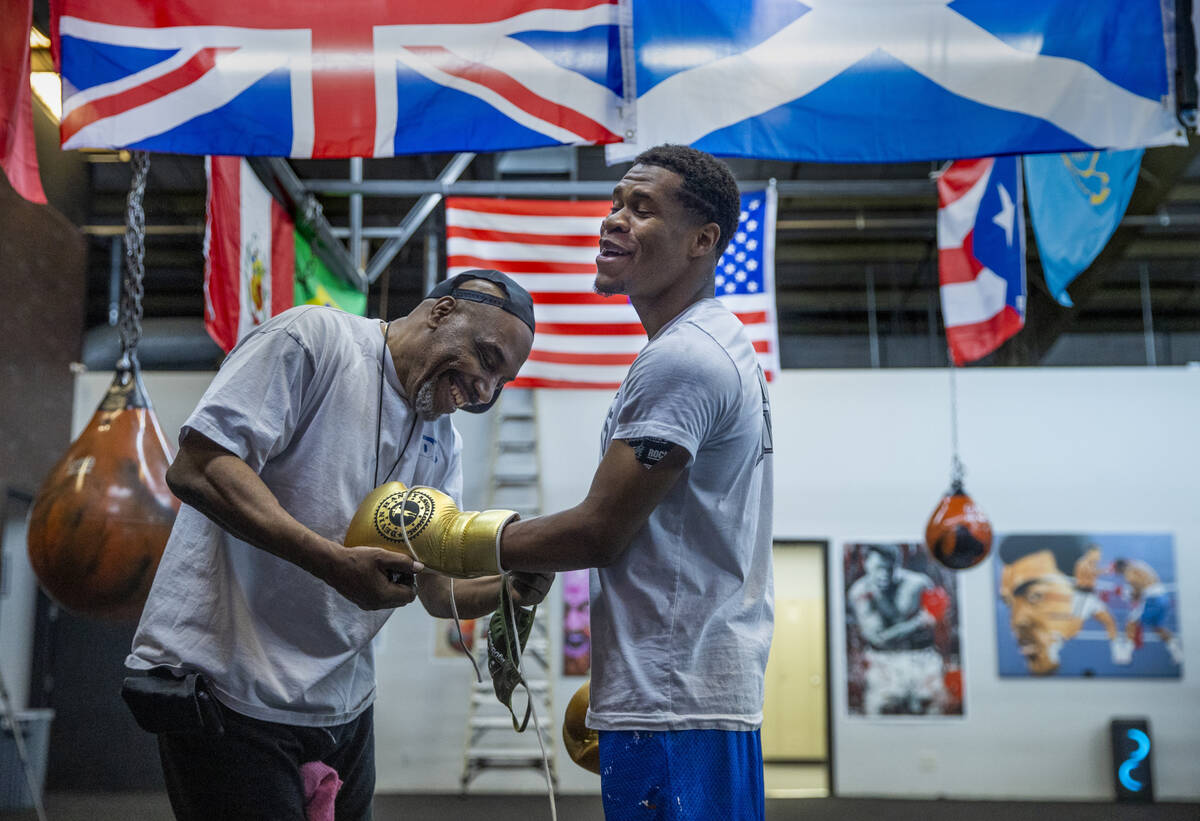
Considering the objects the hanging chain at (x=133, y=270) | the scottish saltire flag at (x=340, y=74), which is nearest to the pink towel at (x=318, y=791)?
the scottish saltire flag at (x=340, y=74)

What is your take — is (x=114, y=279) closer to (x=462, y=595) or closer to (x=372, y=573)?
(x=462, y=595)

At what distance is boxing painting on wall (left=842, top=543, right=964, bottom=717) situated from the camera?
27.7 ft

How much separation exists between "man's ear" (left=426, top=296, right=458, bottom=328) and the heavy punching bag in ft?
4.20

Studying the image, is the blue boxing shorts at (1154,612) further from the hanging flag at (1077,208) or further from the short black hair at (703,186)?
the short black hair at (703,186)

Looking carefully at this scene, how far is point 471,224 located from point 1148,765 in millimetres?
6635

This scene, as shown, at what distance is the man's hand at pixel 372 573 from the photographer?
1.68m

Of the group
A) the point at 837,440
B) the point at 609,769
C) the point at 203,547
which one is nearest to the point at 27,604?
the point at 837,440

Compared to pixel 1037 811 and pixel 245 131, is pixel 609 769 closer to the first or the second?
pixel 245 131

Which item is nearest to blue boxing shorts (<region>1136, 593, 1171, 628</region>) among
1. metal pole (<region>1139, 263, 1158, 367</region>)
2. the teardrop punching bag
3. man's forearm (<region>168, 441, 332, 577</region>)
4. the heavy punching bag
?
metal pole (<region>1139, 263, 1158, 367</region>)

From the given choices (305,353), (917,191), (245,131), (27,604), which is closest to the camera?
(305,353)

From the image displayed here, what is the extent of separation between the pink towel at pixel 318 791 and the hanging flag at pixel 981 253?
175 inches

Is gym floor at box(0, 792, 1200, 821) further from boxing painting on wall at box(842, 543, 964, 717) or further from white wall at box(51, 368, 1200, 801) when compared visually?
boxing painting on wall at box(842, 543, 964, 717)

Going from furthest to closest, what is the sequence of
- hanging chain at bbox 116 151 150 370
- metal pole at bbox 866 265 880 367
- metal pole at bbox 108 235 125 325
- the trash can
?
metal pole at bbox 866 265 880 367 < metal pole at bbox 108 235 125 325 < the trash can < hanging chain at bbox 116 151 150 370

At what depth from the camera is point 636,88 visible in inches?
105
